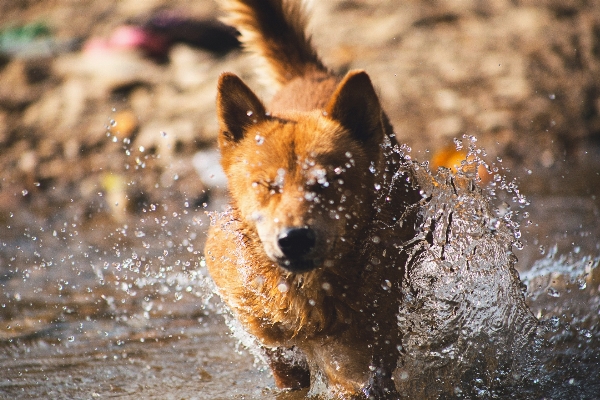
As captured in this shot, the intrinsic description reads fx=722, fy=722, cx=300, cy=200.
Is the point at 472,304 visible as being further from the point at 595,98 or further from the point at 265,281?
the point at 595,98

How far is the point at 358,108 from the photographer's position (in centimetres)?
361

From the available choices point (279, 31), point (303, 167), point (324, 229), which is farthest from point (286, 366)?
point (279, 31)

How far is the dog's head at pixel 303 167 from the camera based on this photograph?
128 inches

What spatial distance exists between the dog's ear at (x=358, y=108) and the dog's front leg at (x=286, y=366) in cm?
125

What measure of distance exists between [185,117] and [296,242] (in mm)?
5713

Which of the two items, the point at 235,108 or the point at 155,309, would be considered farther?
the point at 155,309

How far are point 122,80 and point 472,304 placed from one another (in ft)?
20.2

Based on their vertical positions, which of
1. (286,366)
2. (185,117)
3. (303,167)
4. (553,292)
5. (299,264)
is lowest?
(185,117)

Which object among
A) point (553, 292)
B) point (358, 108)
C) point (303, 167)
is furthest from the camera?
point (553, 292)

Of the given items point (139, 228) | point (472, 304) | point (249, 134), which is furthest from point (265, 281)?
point (139, 228)

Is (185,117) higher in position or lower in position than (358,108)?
lower

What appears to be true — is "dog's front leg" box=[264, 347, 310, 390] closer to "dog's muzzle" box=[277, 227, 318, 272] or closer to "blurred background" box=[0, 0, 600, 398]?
"dog's muzzle" box=[277, 227, 318, 272]

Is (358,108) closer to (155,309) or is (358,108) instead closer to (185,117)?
(155,309)

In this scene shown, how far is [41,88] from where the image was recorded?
902 centimetres
